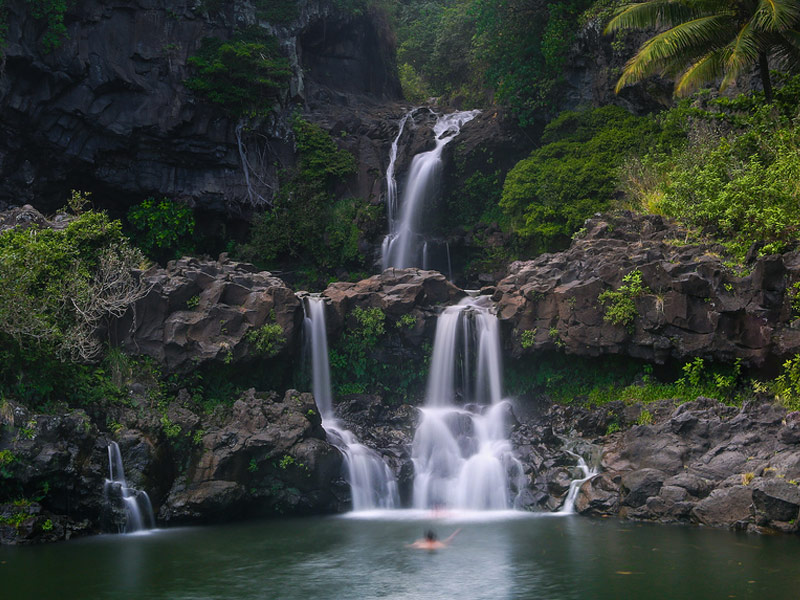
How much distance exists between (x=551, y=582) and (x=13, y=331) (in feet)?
36.6

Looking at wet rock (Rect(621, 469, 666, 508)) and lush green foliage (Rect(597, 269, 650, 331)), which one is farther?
lush green foliage (Rect(597, 269, 650, 331))

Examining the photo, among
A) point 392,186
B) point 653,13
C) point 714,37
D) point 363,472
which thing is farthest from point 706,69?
point 363,472

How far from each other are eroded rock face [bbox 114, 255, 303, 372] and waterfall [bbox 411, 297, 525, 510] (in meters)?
4.17

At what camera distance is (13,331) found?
14289 millimetres

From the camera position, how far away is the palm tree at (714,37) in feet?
55.9

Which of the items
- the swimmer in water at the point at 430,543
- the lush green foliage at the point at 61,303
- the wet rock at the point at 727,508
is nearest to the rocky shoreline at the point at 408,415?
the wet rock at the point at 727,508

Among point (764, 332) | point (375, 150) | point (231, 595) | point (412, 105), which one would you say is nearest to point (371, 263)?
point (375, 150)

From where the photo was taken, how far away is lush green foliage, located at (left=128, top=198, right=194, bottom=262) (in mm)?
26609

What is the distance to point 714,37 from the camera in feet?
60.1

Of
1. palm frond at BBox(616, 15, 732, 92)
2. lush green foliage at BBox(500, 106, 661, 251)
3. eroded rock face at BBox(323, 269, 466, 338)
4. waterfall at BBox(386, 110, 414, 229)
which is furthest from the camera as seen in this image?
waterfall at BBox(386, 110, 414, 229)

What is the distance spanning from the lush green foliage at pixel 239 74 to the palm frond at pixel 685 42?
14075mm

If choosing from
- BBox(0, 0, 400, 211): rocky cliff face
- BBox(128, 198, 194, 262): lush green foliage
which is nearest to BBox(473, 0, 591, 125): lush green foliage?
BBox(0, 0, 400, 211): rocky cliff face

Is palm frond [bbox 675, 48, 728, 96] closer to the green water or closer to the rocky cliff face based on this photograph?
the green water

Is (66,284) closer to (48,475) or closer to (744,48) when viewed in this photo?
(48,475)
